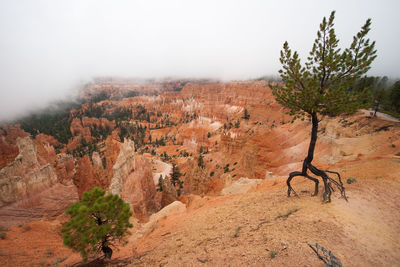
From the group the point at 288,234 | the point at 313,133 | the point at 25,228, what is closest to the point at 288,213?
the point at 288,234

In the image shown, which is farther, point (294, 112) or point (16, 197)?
point (16, 197)

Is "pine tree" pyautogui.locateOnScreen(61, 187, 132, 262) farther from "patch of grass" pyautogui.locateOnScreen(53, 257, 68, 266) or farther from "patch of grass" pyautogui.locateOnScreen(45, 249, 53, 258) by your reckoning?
"patch of grass" pyautogui.locateOnScreen(45, 249, 53, 258)

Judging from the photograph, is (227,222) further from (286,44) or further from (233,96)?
(233,96)

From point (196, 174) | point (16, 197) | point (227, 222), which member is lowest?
point (196, 174)

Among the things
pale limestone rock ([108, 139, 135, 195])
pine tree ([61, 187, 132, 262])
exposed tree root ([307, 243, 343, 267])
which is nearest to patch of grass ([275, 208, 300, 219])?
exposed tree root ([307, 243, 343, 267])

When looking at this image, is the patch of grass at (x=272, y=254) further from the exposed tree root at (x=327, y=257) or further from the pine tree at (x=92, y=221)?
the pine tree at (x=92, y=221)

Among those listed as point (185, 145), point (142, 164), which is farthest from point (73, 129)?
point (142, 164)

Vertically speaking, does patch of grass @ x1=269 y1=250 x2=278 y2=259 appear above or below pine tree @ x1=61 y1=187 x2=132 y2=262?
above

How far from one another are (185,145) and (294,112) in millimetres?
69130

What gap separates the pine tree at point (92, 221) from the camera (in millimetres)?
6168

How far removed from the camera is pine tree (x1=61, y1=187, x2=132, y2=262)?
617 centimetres

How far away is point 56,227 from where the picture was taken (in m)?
13.4

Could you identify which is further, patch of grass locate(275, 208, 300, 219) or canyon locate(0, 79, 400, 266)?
patch of grass locate(275, 208, 300, 219)

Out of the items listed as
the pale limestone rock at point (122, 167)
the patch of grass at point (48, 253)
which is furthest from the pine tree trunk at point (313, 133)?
the pale limestone rock at point (122, 167)
